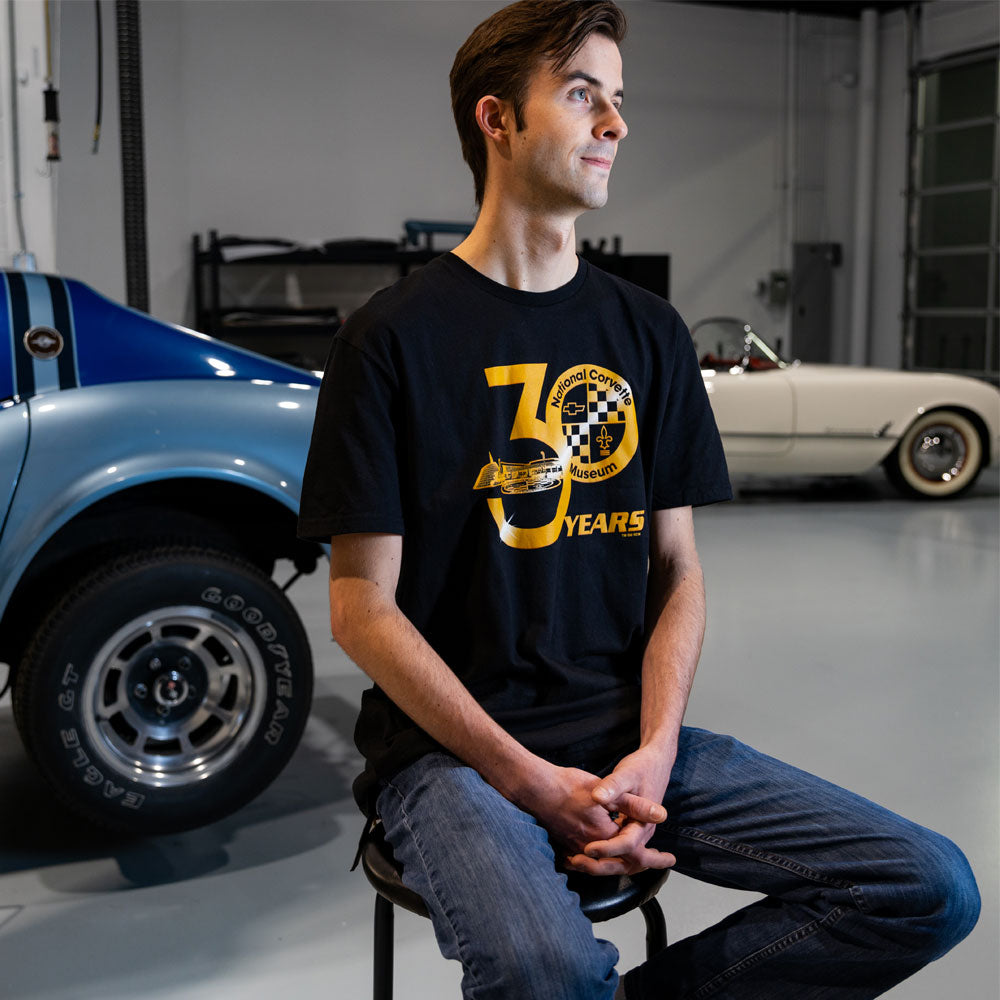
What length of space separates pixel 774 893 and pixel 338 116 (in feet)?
36.4

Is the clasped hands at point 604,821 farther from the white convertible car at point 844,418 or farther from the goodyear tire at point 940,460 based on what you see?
the goodyear tire at point 940,460

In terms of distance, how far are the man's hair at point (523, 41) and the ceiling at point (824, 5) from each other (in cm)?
1249

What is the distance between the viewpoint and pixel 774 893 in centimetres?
157

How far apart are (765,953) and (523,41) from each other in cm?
126

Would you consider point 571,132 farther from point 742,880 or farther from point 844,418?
point 844,418

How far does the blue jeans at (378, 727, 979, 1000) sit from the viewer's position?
1.38m

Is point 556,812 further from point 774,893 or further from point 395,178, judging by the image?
point 395,178

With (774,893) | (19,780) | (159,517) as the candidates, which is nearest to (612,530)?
(774,893)

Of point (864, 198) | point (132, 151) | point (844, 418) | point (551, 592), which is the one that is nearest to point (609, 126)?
point (551, 592)

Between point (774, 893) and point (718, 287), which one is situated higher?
point (718, 287)

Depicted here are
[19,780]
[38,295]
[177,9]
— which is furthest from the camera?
[177,9]

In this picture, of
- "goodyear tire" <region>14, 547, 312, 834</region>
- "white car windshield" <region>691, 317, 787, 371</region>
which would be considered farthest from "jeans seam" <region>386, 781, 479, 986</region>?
"white car windshield" <region>691, 317, 787, 371</region>

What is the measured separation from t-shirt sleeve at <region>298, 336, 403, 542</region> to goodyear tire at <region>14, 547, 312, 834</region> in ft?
4.11

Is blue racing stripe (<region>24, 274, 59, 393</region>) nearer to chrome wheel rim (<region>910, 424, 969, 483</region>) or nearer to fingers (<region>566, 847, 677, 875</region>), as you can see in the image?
fingers (<region>566, 847, 677, 875</region>)
